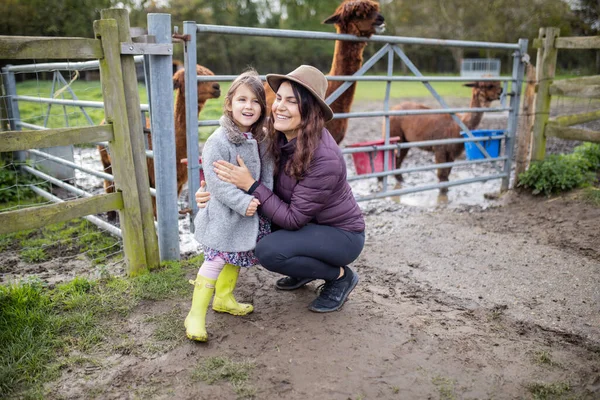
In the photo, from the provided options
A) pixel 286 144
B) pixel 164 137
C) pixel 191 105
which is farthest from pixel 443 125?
pixel 286 144

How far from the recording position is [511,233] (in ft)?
15.7

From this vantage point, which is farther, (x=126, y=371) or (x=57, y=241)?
(x=57, y=241)

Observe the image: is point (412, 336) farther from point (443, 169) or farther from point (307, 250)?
point (443, 169)

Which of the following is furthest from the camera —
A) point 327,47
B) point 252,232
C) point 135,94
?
point 327,47

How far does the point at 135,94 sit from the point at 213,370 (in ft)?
6.38

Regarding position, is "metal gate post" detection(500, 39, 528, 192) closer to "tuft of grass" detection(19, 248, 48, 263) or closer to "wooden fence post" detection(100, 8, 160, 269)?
"wooden fence post" detection(100, 8, 160, 269)

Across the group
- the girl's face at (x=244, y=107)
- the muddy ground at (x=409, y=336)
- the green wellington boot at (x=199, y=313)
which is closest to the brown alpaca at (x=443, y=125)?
the muddy ground at (x=409, y=336)

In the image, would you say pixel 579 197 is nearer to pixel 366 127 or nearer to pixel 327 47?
pixel 366 127

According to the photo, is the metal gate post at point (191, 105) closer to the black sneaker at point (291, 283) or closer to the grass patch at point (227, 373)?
the black sneaker at point (291, 283)

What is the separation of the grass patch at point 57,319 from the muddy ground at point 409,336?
0.10 metres

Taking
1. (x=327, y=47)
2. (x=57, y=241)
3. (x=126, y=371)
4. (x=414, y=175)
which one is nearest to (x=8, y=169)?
(x=57, y=241)

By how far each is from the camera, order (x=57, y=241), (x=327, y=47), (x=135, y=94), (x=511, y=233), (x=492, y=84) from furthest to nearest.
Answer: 1. (x=327, y=47)
2. (x=492, y=84)
3. (x=511, y=233)
4. (x=57, y=241)
5. (x=135, y=94)

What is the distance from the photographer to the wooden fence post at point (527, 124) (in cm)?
615

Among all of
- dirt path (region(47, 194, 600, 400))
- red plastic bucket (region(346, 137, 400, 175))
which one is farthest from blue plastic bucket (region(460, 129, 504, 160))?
dirt path (region(47, 194, 600, 400))
